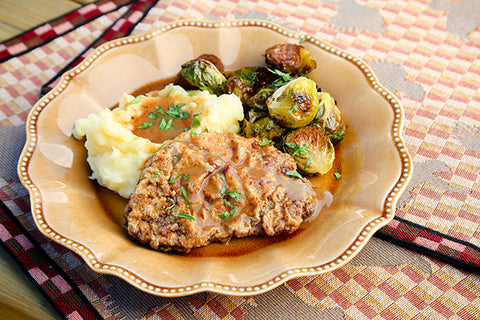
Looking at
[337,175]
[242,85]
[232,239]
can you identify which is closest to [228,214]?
[232,239]

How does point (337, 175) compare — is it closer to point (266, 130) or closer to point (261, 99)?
point (266, 130)

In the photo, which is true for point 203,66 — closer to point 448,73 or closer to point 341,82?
point 341,82

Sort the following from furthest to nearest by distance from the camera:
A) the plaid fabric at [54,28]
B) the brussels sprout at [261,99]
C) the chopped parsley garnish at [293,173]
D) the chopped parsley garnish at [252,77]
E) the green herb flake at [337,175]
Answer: the plaid fabric at [54,28], the chopped parsley garnish at [252,77], the brussels sprout at [261,99], the green herb flake at [337,175], the chopped parsley garnish at [293,173]

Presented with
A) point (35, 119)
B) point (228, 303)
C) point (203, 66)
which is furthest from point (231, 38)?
point (228, 303)

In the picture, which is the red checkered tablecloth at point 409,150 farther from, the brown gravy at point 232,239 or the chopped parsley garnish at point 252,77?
the chopped parsley garnish at point 252,77

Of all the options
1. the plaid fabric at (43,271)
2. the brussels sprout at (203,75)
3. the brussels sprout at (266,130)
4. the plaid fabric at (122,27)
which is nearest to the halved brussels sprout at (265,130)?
the brussels sprout at (266,130)
